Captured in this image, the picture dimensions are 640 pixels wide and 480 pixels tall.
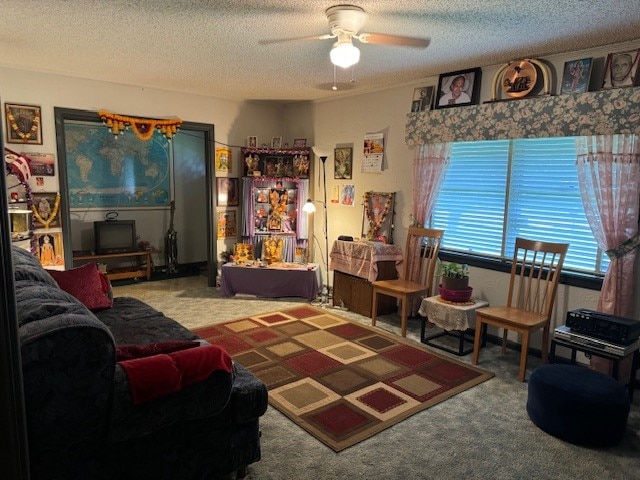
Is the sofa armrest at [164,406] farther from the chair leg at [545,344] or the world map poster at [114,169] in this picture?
the world map poster at [114,169]

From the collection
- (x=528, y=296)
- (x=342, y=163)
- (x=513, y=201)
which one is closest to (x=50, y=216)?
(x=342, y=163)

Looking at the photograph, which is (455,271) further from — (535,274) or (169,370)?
(169,370)

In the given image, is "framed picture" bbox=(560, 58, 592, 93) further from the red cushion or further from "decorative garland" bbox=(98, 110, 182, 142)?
"decorative garland" bbox=(98, 110, 182, 142)

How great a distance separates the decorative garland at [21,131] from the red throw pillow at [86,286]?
187 centimetres

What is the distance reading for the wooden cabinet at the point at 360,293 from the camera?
4.79 meters

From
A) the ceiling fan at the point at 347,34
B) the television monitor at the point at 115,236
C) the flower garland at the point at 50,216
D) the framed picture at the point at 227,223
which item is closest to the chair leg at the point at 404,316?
the ceiling fan at the point at 347,34

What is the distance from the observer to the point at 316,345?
396 cm

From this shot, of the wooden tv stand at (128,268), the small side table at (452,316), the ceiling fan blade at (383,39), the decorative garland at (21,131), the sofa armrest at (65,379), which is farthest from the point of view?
the wooden tv stand at (128,268)

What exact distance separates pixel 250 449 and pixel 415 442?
3.15ft

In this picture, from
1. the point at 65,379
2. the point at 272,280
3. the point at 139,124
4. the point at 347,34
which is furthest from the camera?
the point at 272,280

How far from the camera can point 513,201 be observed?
4043 mm

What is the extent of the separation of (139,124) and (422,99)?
10.5 feet

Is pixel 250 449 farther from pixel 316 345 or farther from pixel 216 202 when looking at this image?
pixel 216 202

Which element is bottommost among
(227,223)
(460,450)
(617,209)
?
(460,450)
